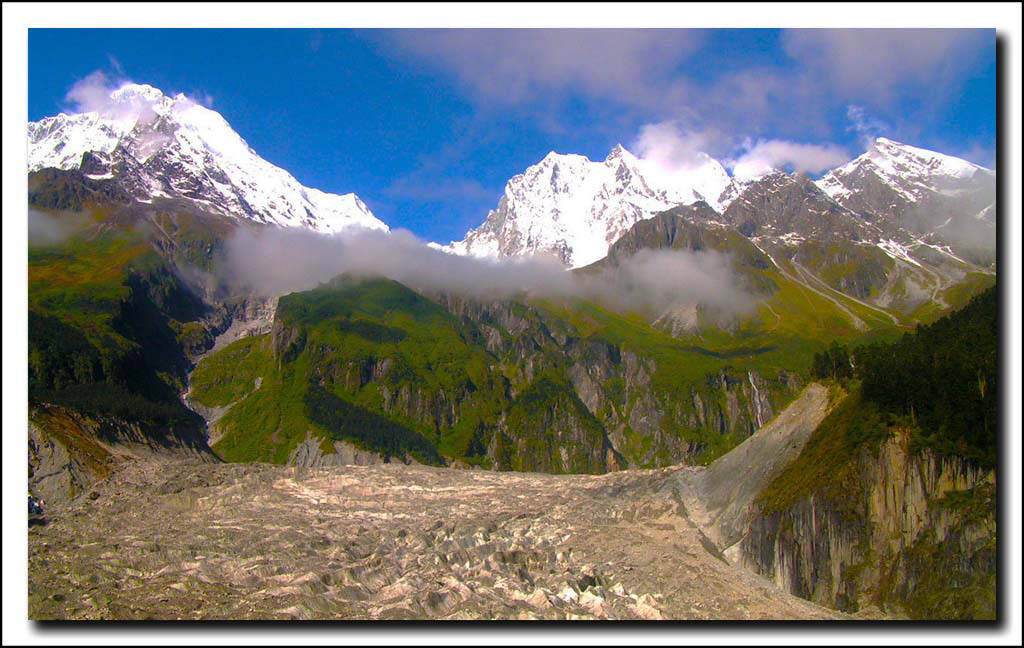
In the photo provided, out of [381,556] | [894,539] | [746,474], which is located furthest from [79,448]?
[894,539]

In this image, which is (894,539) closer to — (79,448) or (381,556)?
(381,556)

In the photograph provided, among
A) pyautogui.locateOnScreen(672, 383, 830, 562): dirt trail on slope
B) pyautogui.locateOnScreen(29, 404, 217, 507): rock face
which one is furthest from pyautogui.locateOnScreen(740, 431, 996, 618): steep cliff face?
pyautogui.locateOnScreen(29, 404, 217, 507): rock face

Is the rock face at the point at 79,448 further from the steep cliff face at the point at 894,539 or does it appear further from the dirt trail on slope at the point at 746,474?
the steep cliff face at the point at 894,539

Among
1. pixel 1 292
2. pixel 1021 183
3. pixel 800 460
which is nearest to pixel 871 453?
pixel 800 460

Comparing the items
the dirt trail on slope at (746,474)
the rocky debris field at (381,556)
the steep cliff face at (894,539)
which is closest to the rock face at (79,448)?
the rocky debris field at (381,556)

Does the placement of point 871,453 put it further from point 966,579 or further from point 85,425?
Result: point 85,425
